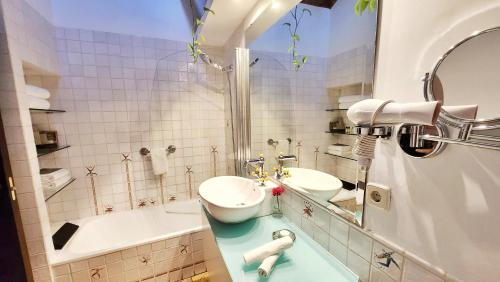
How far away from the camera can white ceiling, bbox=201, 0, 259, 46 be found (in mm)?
1498

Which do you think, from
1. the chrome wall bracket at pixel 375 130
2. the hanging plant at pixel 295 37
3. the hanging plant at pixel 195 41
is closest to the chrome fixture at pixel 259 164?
the hanging plant at pixel 295 37

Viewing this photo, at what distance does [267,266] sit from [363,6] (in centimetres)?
114

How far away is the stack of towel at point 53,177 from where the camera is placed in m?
1.69

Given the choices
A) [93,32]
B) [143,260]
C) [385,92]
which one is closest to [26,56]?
[93,32]

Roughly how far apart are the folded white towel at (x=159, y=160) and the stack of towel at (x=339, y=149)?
74.2 inches

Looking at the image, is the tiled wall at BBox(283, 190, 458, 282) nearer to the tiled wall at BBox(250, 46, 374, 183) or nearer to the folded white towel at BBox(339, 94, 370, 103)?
the tiled wall at BBox(250, 46, 374, 183)

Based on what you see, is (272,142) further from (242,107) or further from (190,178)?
(190,178)

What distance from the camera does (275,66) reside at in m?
1.67

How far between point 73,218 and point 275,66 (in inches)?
100.0

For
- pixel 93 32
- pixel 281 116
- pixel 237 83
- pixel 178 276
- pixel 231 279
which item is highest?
pixel 93 32

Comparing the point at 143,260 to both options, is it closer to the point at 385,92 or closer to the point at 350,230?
the point at 350,230

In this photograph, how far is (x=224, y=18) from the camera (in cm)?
171

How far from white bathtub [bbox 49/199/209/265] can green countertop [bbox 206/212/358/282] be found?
0.63 m

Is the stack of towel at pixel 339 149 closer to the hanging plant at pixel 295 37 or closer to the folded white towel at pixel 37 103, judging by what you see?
the hanging plant at pixel 295 37
